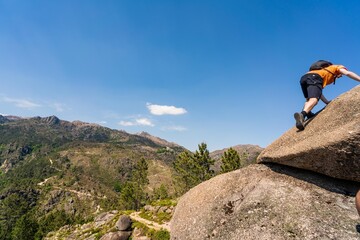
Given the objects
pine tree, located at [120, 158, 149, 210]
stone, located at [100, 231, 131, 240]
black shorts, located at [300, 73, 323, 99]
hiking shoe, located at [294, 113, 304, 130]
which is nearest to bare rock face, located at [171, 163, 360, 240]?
hiking shoe, located at [294, 113, 304, 130]

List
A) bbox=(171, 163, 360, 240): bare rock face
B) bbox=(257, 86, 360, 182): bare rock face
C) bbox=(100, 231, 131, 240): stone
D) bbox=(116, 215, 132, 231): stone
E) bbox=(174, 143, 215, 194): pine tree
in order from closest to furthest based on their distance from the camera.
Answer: bbox=(257, 86, 360, 182): bare rock face < bbox=(171, 163, 360, 240): bare rock face < bbox=(100, 231, 131, 240): stone < bbox=(116, 215, 132, 231): stone < bbox=(174, 143, 215, 194): pine tree

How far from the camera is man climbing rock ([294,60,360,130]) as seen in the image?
481 inches

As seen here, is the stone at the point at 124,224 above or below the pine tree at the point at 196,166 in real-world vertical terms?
below

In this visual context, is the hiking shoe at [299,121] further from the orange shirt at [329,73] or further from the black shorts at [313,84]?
the orange shirt at [329,73]

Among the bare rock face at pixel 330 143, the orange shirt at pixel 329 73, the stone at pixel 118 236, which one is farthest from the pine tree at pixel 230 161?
the orange shirt at pixel 329 73

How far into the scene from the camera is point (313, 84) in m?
12.4

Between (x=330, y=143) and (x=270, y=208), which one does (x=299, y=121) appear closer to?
(x=330, y=143)

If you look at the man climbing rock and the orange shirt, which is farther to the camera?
the orange shirt

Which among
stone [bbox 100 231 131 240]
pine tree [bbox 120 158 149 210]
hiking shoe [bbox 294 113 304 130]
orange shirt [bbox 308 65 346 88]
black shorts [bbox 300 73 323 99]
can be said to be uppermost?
orange shirt [bbox 308 65 346 88]

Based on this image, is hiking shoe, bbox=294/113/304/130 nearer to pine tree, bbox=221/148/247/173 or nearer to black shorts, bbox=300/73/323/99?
black shorts, bbox=300/73/323/99

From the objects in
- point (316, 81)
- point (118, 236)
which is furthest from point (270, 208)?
point (118, 236)

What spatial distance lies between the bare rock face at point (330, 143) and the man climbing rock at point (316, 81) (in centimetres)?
57

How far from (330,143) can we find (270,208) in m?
3.52

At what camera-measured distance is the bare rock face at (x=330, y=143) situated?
9.27 meters
